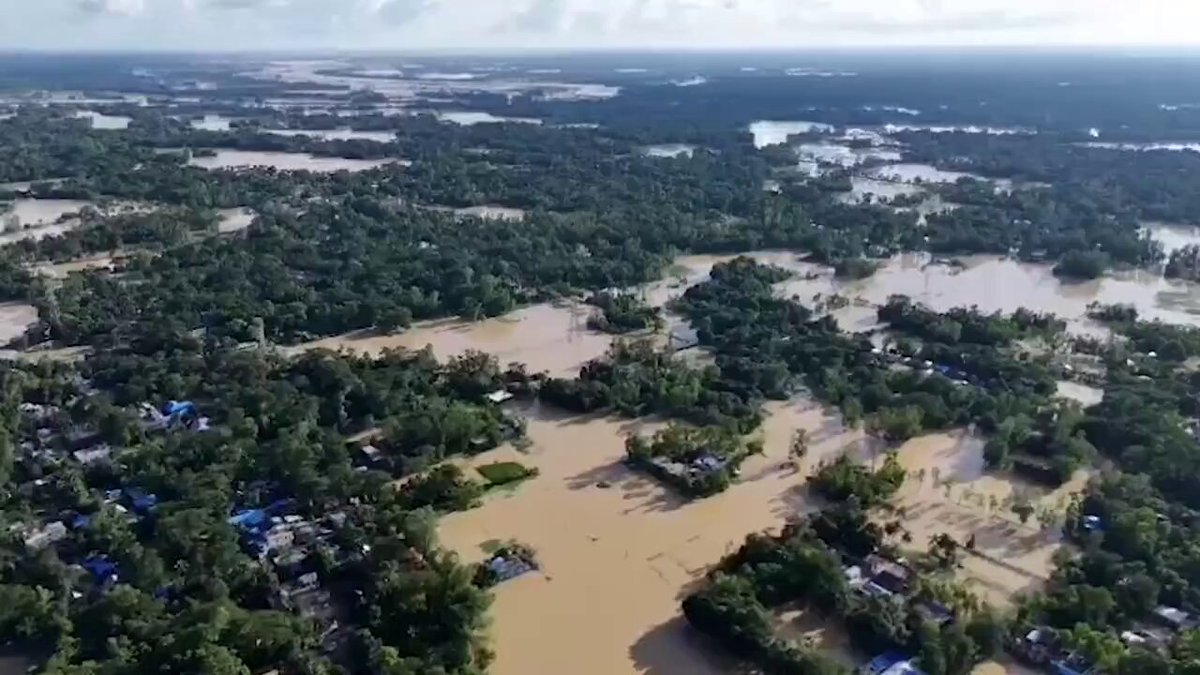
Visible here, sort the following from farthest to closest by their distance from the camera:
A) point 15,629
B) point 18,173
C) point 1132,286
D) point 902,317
A: point 18,173 < point 1132,286 < point 902,317 < point 15,629

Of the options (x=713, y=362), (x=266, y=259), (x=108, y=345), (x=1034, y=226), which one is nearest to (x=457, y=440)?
(x=713, y=362)

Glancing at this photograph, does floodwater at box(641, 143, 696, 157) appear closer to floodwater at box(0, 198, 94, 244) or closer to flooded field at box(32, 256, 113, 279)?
floodwater at box(0, 198, 94, 244)

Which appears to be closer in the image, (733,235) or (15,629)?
(15,629)

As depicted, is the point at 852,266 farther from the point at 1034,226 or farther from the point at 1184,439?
the point at 1184,439

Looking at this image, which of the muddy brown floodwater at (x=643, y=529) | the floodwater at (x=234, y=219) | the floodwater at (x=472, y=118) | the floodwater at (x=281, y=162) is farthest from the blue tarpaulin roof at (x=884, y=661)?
the floodwater at (x=472, y=118)

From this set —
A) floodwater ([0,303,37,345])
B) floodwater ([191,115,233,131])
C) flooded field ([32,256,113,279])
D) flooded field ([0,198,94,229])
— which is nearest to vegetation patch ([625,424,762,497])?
floodwater ([0,303,37,345])

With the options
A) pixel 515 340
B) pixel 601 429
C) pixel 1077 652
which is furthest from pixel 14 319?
pixel 1077 652

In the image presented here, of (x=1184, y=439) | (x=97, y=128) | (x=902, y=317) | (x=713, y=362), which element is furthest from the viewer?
(x=97, y=128)
